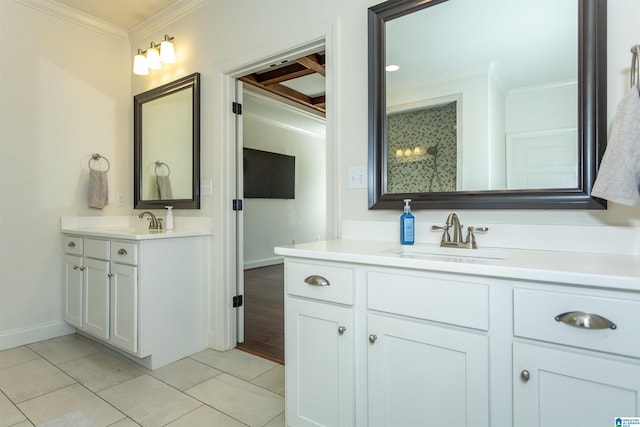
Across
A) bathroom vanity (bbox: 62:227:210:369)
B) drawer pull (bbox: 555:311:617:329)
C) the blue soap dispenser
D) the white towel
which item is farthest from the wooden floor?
the white towel

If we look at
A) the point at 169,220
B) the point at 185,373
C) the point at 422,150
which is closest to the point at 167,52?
the point at 169,220

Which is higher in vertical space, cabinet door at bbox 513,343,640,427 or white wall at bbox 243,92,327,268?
white wall at bbox 243,92,327,268

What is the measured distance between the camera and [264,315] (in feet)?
10.8

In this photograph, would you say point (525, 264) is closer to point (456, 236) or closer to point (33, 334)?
point (456, 236)

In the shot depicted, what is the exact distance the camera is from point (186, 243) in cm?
242

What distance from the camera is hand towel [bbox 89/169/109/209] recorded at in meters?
2.90

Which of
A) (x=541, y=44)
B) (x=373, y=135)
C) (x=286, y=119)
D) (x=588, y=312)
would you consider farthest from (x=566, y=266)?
(x=286, y=119)

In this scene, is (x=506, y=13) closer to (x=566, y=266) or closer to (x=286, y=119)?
(x=566, y=266)

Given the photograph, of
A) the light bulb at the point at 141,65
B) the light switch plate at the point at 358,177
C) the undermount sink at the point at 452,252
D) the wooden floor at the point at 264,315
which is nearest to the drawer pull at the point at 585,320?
the undermount sink at the point at 452,252

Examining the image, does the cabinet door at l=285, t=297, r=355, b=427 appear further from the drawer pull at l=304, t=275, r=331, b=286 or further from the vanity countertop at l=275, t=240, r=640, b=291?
the vanity countertop at l=275, t=240, r=640, b=291

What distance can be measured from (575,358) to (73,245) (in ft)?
10.2

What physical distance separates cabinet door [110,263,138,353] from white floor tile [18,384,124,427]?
13.2 inches

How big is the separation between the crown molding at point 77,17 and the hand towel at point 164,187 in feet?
4.58

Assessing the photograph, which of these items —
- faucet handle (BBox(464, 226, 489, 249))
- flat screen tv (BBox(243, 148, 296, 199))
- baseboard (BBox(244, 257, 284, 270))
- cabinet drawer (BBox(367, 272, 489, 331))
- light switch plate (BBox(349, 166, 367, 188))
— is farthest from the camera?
baseboard (BBox(244, 257, 284, 270))
